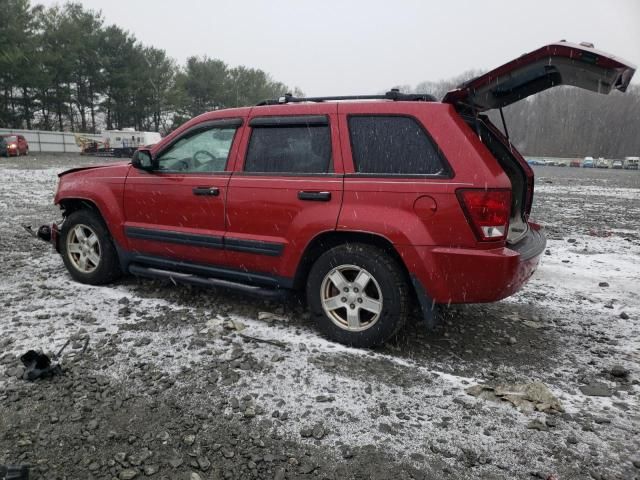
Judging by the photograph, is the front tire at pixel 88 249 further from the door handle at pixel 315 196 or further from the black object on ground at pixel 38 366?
the door handle at pixel 315 196

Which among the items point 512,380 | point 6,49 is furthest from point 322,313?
point 6,49

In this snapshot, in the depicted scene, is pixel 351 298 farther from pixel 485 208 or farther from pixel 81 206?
pixel 81 206

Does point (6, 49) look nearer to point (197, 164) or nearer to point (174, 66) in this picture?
point (174, 66)

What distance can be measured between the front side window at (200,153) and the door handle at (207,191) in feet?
0.61

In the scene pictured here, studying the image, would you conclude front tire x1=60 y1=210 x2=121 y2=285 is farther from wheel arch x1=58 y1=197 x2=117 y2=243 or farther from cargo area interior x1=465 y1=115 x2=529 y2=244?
cargo area interior x1=465 y1=115 x2=529 y2=244

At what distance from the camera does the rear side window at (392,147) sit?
127 inches

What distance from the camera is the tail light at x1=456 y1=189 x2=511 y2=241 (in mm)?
3059

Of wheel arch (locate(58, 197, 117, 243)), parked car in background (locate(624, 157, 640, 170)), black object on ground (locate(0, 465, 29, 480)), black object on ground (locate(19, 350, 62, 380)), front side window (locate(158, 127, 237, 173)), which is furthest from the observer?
parked car in background (locate(624, 157, 640, 170))

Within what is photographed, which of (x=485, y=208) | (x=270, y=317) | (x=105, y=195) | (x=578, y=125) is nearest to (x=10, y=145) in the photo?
(x=105, y=195)

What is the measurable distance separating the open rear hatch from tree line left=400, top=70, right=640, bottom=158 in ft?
A: 332

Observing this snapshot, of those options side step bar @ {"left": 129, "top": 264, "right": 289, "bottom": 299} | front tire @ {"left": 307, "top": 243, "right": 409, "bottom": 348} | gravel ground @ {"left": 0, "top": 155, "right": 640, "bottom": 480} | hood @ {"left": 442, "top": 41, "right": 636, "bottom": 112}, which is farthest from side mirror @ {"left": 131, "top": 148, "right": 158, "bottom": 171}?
hood @ {"left": 442, "top": 41, "right": 636, "bottom": 112}

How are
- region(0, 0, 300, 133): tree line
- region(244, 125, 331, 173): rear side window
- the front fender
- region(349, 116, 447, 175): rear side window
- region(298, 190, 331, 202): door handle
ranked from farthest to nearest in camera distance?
region(0, 0, 300, 133): tree line, the front fender, region(244, 125, 331, 173): rear side window, region(298, 190, 331, 202): door handle, region(349, 116, 447, 175): rear side window

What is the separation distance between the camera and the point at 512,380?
3.16 meters

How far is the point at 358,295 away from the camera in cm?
349
